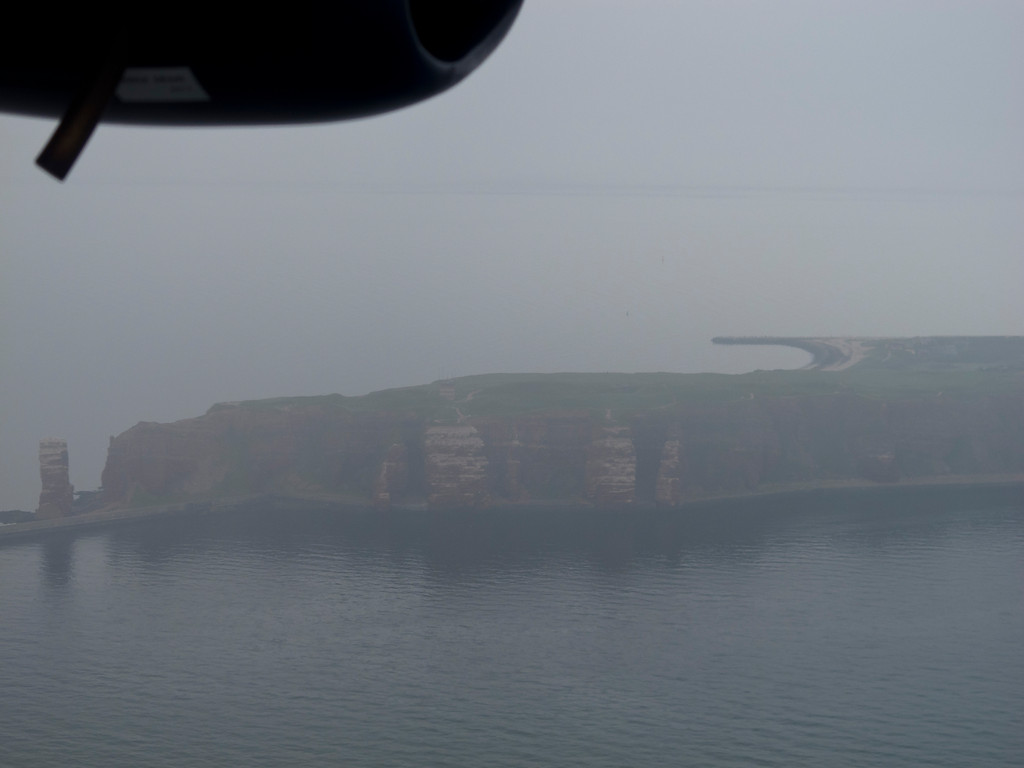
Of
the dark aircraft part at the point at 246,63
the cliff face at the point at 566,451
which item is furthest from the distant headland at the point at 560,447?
the dark aircraft part at the point at 246,63

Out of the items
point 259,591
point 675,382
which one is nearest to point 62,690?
point 259,591

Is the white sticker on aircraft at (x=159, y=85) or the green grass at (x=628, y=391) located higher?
the green grass at (x=628, y=391)

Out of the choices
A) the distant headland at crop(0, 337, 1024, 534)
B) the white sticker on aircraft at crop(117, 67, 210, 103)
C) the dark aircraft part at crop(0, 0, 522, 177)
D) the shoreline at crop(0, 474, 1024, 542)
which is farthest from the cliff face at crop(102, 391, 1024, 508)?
the white sticker on aircraft at crop(117, 67, 210, 103)

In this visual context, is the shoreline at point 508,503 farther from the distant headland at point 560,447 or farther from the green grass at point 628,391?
the green grass at point 628,391

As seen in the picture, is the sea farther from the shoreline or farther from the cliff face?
the cliff face

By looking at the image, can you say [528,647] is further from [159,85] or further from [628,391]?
[628,391]

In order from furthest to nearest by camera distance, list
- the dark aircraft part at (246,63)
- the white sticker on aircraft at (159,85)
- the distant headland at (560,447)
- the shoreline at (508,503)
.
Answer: the distant headland at (560,447)
the shoreline at (508,503)
the white sticker on aircraft at (159,85)
the dark aircraft part at (246,63)

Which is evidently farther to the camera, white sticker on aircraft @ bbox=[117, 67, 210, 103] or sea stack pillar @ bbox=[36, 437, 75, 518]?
sea stack pillar @ bbox=[36, 437, 75, 518]
